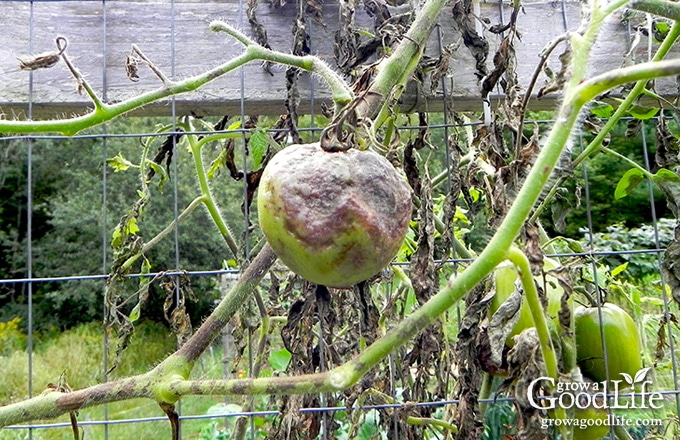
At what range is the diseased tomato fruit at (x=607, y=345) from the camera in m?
1.07

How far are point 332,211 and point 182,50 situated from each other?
74 centimetres

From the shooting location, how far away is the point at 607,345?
42.3 inches

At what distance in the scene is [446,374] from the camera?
1105mm

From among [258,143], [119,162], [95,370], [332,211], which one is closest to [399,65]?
[332,211]

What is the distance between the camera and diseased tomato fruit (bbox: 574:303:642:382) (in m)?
1.07

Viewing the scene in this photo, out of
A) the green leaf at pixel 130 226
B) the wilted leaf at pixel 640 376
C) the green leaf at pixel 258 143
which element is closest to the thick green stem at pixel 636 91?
the wilted leaf at pixel 640 376

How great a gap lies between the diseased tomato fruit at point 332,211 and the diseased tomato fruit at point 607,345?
0.59 m

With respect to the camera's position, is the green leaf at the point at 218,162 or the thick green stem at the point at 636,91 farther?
the green leaf at the point at 218,162

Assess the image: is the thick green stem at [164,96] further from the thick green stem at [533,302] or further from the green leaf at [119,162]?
the green leaf at [119,162]

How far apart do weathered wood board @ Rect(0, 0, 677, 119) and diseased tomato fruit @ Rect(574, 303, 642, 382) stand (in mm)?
435

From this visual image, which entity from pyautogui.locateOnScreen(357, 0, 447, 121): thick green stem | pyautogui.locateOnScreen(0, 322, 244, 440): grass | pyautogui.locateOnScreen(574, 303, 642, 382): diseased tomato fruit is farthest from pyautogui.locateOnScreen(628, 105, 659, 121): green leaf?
pyautogui.locateOnScreen(0, 322, 244, 440): grass

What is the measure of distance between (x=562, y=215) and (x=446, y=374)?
40cm

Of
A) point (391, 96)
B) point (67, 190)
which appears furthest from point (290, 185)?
point (67, 190)

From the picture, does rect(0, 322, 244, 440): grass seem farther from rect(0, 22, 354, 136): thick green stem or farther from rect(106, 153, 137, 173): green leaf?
rect(0, 22, 354, 136): thick green stem
